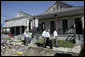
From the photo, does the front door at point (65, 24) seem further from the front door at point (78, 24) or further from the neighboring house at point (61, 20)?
the front door at point (78, 24)

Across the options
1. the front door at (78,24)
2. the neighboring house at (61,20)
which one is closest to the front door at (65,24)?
the neighboring house at (61,20)

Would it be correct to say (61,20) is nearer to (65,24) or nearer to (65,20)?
(65,20)

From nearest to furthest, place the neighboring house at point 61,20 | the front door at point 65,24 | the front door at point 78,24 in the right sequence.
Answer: the neighboring house at point 61,20
the front door at point 78,24
the front door at point 65,24

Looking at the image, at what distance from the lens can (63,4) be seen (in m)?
20.8

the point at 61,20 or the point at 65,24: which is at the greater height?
the point at 61,20

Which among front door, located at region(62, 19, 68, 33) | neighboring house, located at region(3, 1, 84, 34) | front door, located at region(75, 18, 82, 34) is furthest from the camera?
front door, located at region(62, 19, 68, 33)

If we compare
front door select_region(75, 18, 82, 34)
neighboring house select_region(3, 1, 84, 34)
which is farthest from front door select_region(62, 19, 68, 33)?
front door select_region(75, 18, 82, 34)

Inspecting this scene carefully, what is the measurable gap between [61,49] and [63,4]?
14264 millimetres

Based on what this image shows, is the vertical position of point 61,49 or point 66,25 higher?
point 66,25

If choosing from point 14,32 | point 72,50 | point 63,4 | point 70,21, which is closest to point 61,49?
point 72,50

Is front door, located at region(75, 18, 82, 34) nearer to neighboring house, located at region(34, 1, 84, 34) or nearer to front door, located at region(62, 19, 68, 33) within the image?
neighboring house, located at region(34, 1, 84, 34)

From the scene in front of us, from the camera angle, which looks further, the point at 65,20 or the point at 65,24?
the point at 65,24

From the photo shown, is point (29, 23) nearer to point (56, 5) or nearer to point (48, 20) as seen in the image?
point (48, 20)

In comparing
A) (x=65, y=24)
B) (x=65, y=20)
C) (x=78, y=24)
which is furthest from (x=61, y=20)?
(x=78, y=24)
